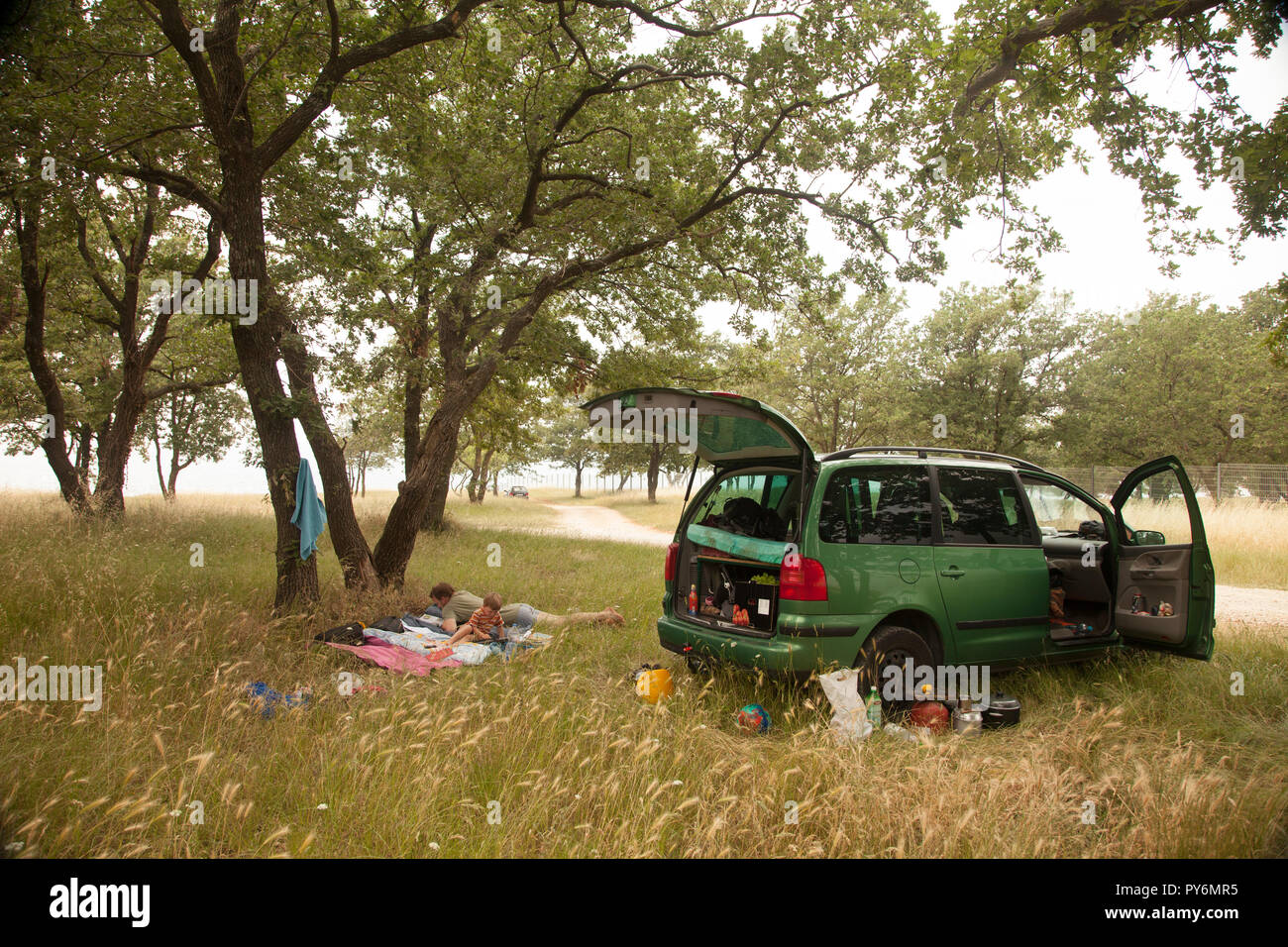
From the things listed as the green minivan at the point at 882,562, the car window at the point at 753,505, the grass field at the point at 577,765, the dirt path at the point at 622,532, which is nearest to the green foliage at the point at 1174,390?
the dirt path at the point at 622,532

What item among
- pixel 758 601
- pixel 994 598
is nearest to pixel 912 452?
pixel 994 598

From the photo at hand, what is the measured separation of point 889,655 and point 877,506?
1095mm

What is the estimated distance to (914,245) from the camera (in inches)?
345

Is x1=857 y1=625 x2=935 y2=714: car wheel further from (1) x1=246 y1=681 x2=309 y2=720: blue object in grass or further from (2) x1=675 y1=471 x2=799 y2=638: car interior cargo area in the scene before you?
(1) x1=246 y1=681 x2=309 y2=720: blue object in grass

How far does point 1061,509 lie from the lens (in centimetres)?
629

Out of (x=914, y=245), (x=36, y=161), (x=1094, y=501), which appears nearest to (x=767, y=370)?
(x=914, y=245)

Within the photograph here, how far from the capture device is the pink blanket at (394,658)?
5.99 meters

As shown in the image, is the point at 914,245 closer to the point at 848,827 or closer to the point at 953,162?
the point at 953,162

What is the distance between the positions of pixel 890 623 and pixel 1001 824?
67.9 inches

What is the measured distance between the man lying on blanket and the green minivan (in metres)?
2.44

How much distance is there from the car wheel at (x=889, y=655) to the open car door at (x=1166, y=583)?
76.1 inches

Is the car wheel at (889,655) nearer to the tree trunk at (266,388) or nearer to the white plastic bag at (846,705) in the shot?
the white plastic bag at (846,705)

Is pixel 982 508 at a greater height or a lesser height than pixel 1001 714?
greater

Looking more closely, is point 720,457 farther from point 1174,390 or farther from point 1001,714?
point 1174,390
